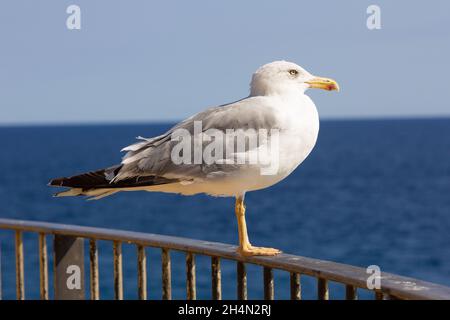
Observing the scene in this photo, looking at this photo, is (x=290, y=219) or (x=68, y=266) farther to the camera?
(x=290, y=219)

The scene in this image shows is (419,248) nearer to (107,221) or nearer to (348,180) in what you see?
(107,221)

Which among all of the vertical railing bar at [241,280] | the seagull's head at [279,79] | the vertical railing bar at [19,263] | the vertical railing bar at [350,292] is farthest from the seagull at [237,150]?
the vertical railing bar at [19,263]

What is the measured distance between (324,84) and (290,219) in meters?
41.5

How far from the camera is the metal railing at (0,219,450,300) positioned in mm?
2631

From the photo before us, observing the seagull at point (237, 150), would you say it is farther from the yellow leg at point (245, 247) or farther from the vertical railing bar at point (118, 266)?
the vertical railing bar at point (118, 266)

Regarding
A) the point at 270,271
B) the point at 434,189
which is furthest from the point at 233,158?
the point at 434,189

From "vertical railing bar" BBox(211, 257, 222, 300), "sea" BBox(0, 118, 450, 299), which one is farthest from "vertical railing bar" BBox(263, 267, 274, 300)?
"sea" BBox(0, 118, 450, 299)

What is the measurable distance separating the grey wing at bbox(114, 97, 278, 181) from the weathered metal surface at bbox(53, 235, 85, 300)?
2.02 ft

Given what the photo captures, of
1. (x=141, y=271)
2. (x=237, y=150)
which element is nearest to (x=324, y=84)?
(x=237, y=150)

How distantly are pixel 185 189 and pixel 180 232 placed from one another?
36.8 meters

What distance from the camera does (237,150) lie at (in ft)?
11.6

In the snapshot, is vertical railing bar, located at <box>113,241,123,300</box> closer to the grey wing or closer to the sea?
the grey wing

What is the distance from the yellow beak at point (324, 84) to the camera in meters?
3.77

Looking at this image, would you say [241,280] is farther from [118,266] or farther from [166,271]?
[118,266]
